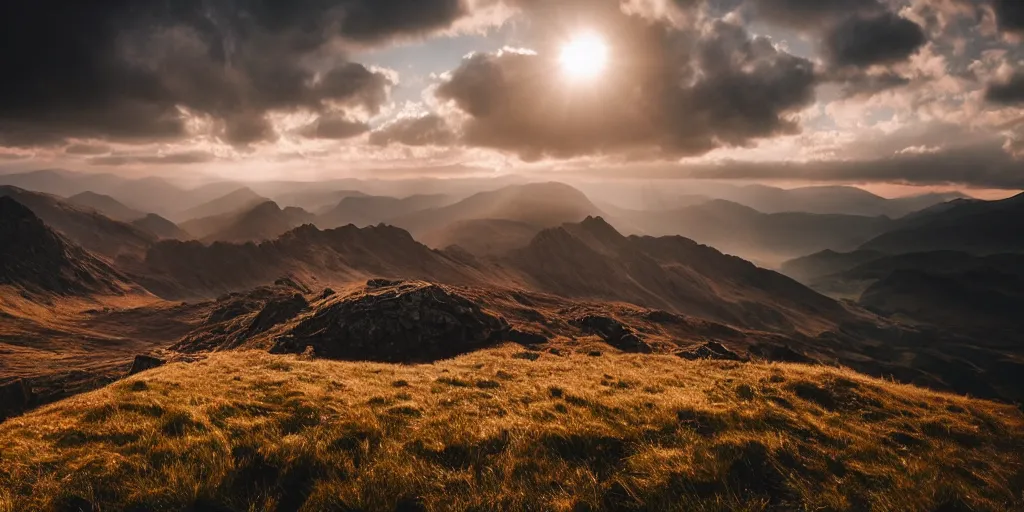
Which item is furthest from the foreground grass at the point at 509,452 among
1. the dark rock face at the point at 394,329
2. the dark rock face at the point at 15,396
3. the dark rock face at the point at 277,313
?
the dark rock face at the point at 277,313

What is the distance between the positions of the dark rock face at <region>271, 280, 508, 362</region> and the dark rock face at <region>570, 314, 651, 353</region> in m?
20.9

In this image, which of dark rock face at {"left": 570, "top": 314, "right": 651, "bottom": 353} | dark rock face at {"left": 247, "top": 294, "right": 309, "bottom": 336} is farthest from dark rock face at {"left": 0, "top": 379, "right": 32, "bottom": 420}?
dark rock face at {"left": 570, "top": 314, "right": 651, "bottom": 353}

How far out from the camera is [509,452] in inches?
358

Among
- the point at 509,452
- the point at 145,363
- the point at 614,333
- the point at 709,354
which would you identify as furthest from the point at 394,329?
the point at 614,333

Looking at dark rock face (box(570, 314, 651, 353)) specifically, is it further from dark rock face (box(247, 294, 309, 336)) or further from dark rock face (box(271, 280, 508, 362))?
dark rock face (box(247, 294, 309, 336))

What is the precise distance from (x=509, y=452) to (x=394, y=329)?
40.7 metres

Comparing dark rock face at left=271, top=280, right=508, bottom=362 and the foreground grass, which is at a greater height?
the foreground grass

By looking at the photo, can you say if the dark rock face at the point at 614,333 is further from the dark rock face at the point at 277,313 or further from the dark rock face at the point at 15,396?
the dark rock face at the point at 15,396

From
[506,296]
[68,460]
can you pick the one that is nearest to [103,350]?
[506,296]

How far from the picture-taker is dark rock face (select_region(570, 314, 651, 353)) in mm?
64750

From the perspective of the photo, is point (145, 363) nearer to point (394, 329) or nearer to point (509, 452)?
point (394, 329)

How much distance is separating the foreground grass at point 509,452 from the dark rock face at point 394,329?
3139 cm

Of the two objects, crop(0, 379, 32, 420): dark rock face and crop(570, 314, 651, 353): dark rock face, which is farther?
crop(570, 314, 651, 353): dark rock face

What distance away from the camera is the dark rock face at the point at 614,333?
2549 inches
